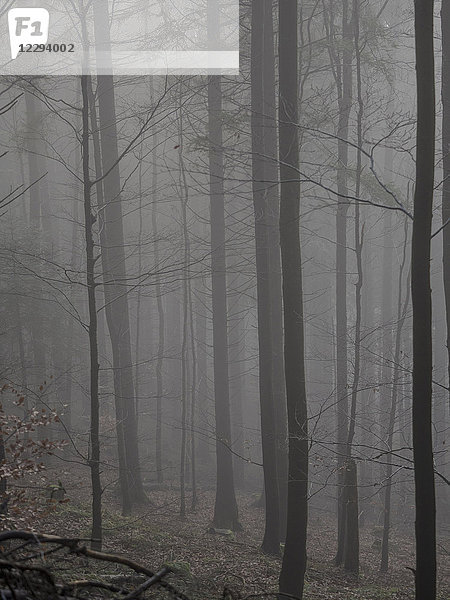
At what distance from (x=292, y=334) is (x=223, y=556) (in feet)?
13.5

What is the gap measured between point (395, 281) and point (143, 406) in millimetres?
14369

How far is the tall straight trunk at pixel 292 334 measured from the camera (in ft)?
27.3

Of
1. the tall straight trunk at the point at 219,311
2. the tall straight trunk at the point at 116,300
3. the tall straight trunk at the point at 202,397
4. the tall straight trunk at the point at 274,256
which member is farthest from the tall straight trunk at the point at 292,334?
the tall straight trunk at the point at 202,397

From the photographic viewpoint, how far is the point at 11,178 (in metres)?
29.8

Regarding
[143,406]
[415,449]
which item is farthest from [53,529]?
[143,406]

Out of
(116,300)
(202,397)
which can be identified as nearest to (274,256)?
(116,300)

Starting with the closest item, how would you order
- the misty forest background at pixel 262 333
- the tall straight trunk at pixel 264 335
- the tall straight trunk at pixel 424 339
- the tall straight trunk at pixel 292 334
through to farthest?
the tall straight trunk at pixel 424 339
the misty forest background at pixel 262 333
the tall straight trunk at pixel 292 334
the tall straight trunk at pixel 264 335

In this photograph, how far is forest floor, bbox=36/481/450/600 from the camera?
9.11 meters

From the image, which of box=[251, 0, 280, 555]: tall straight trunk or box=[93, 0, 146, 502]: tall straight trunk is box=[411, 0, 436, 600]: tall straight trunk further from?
box=[93, 0, 146, 502]: tall straight trunk

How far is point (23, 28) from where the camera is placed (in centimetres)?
1152

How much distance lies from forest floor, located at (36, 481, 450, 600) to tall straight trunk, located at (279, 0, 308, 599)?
0.65 meters

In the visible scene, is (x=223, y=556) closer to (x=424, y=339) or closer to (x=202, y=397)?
(x=424, y=339)

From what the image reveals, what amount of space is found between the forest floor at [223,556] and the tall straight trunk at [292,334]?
648 millimetres

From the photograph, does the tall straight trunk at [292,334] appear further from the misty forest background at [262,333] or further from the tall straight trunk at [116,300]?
the tall straight trunk at [116,300]
